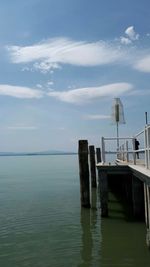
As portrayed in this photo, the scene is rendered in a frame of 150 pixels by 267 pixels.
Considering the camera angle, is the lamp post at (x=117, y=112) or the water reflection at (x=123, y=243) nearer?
the water reflection at (x=123, y=243)

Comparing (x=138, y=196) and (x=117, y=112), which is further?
(x=117, y=112)

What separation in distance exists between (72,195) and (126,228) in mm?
11570

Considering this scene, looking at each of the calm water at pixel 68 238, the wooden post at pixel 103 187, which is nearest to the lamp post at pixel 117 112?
the calm water at pixel 68 238

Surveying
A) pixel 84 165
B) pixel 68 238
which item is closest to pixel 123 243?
pixel 68 238

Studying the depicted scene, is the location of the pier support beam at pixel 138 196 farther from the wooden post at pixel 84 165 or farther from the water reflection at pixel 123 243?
the wooden post at pixel 84 165

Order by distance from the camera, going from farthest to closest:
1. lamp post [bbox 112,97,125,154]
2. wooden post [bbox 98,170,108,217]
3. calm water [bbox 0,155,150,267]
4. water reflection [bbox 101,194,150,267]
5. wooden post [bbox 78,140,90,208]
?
lamp post [bbox 112,97,125,154] → wooden post [bbox 78,140,90,208] → wooden post [bbox 98,170,108,217] → calm water [bbox 0,155,150,267] → water reflection [bbox 101,194,150,267]

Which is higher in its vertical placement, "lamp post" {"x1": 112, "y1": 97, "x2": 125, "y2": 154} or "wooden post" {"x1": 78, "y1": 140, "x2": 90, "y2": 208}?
"lamp post" {"x1": 112, "y1": 97, "x2": 125, "y2": 154}

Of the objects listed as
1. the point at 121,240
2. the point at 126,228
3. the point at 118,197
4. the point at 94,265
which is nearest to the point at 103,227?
the point at 126,228

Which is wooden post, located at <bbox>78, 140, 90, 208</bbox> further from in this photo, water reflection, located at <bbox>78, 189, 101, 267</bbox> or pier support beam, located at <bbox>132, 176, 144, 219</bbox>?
pier support beam, located at <bbox>132, 176, 144, 219</bbox>

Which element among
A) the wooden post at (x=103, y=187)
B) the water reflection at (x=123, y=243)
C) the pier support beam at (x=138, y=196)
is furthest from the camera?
the wooden post at (x=103, y=187)

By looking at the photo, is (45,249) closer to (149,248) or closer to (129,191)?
(149,248)

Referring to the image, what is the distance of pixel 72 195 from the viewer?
85.1ft

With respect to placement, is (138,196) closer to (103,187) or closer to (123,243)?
(103,187)

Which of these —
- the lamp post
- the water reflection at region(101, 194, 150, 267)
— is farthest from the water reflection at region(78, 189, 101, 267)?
the lamp post
